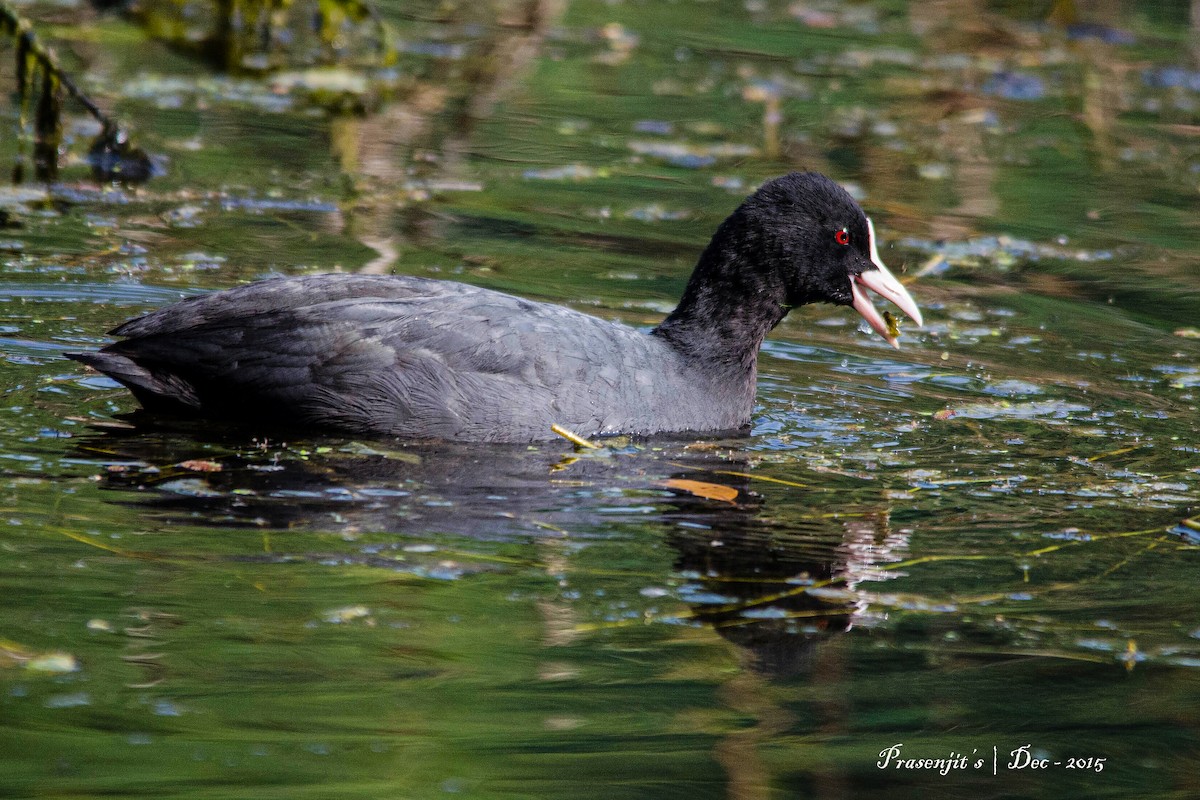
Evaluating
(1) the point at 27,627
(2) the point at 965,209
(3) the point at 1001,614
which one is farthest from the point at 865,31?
(1) the point at 27,627

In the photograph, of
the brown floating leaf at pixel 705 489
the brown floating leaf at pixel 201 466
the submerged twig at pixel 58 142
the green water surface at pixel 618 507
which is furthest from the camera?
the submerged twig at pixel 58 142

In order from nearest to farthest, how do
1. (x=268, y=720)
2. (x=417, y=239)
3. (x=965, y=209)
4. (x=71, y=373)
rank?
1. (x=268, y=720)
2. (x=71, y=373)
3. (x=417, y=239)
4. (x=965, y=209)

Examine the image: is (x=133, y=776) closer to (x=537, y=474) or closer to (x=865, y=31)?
(x=537, y=474)

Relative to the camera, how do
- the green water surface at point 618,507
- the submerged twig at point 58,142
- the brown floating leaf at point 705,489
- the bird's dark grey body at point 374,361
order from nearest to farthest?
the green water surface at point 618,507 < the brown floating leaf at point 705,489 < the bird's dark grey body at point 374,361 < the submerged twig at point 58,142

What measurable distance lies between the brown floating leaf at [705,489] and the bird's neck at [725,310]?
87 cm

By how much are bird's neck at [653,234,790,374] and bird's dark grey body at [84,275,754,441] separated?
1.68ft

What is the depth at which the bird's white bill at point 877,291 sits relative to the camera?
6.09 m

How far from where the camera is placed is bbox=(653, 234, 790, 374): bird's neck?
6055 millimetres

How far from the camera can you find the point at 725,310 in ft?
20.0

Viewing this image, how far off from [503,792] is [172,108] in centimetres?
714

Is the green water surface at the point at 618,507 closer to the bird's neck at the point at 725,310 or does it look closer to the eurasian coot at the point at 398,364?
the eurasian coot at the point at 398,364

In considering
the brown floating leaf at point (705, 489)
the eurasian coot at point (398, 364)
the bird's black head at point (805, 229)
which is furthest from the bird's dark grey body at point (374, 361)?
the bird's black head at point (805, 229)

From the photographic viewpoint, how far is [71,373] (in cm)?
Result: 589

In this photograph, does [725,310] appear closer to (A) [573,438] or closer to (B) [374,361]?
(A) [573,438]
